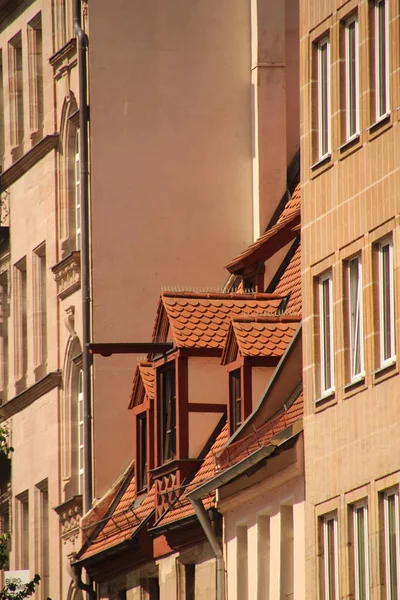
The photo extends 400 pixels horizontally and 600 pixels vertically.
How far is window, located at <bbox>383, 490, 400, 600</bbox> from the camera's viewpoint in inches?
1551

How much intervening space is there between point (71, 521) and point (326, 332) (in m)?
19.4

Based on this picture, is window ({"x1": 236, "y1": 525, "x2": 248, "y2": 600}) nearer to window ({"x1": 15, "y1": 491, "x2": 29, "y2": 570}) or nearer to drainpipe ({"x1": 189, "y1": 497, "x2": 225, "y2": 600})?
drainpipe ({"x1": 189, "y1": 497, "x2": 225, "y2": 600})

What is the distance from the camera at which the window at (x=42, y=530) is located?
63.8 meters

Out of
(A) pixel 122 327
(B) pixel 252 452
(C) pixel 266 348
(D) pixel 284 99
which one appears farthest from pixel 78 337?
(B) pixel 252 452

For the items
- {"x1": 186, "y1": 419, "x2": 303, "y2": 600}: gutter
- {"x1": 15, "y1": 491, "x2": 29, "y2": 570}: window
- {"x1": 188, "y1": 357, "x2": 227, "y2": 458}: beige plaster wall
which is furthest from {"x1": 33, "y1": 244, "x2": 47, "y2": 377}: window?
{"x1": 186, "y1": 419, "x2": 303, "y2": 600}: gutter

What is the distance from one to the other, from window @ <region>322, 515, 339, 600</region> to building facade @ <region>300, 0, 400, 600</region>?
1 cm

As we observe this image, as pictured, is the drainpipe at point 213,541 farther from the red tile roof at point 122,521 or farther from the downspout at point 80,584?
the downspout at point 80,584

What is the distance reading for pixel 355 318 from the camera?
4166 cm

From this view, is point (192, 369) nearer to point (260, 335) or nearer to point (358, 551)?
point (260, 335)

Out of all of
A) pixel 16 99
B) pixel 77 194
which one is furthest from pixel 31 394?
pixel 16 99

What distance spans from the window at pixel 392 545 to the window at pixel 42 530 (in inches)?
961

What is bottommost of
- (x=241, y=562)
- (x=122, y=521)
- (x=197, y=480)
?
(x=241, y=562)

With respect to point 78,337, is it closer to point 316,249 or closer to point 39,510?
point 39,510

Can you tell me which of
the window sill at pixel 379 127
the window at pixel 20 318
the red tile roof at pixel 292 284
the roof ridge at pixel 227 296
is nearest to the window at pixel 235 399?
the red tile roof at pixel 292 284
